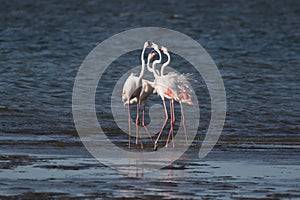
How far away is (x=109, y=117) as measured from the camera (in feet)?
49.0

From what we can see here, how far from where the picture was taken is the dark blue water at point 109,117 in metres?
9.27

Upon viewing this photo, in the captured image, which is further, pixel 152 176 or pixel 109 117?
pixel 109 117

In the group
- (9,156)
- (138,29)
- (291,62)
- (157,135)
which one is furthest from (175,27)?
(9,156)

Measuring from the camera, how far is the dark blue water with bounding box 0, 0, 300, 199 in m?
9.27

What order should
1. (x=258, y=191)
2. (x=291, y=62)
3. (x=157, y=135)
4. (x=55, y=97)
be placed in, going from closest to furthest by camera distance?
(x=258, y=191), (x=157, y=135), (x=55, y=97), (x=291, y=62)

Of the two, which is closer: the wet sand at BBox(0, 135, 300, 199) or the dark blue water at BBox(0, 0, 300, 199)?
the wet sand at BBox(0, 135, 300, 199)

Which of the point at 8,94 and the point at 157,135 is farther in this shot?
the point at 8,94

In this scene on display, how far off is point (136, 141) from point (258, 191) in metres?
3.88

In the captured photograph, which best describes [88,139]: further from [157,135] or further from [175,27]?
[175,27]

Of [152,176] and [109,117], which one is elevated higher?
[109,117]

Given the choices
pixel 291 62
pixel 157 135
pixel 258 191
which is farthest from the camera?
pixel 291 62

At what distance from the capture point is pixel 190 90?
477 inches

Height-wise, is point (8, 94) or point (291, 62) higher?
point (291, 62)

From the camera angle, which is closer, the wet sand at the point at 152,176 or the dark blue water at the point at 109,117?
the wet sand at the point at 152,176
